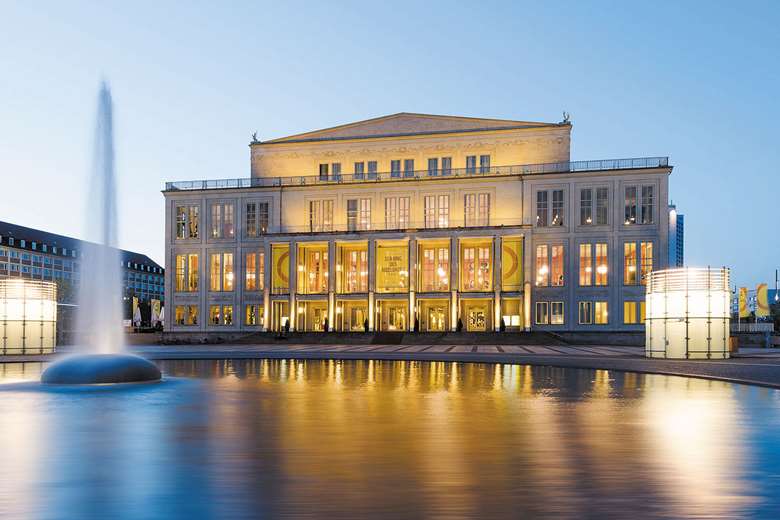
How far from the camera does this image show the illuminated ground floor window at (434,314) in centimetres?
6950

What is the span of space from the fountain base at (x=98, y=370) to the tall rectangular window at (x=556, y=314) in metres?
51.1

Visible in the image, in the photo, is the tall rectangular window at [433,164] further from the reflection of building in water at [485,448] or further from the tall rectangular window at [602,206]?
the reflection of building in water at [485,448]

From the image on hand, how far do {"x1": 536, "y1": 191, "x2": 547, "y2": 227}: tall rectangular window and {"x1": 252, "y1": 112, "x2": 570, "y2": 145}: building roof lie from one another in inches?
300

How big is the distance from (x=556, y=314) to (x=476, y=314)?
8433 millimetres

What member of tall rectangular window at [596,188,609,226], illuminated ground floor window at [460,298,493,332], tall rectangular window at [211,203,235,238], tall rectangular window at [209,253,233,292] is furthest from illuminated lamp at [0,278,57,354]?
tall rectangular window at [596,188,609,226]

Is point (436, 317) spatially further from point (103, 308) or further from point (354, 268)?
point (103, 308)

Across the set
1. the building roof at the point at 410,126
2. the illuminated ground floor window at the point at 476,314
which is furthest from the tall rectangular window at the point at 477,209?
the illuminated ground floor window at the point at 476,314

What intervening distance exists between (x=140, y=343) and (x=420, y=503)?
61691 millimetres

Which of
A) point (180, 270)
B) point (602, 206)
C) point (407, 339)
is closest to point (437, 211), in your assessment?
point (602, 206)

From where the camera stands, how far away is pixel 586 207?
64875mm

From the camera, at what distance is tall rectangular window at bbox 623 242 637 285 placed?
63.2 meters

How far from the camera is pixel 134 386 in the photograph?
55.8ft

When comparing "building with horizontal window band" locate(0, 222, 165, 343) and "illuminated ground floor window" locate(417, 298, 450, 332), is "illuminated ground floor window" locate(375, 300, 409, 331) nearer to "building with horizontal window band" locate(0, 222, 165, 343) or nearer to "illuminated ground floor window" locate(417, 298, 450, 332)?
"illuminated ground floor window" locate(417, 298, 450, 332)

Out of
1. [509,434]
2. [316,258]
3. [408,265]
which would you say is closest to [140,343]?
[316,258]
